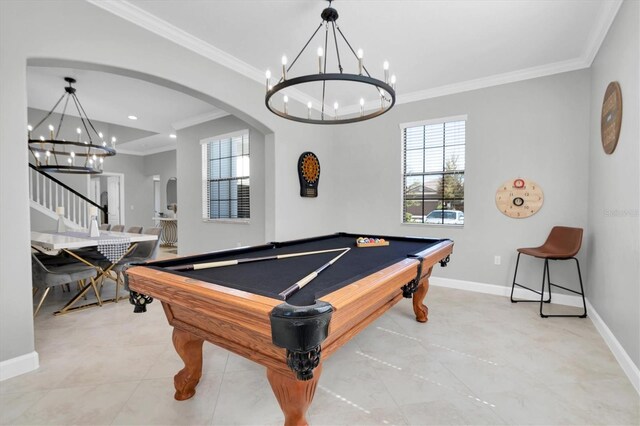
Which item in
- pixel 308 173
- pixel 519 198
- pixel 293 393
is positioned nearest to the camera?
pixel 293 393

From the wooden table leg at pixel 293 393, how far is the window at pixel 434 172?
3.54 meters

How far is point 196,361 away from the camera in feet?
5.85

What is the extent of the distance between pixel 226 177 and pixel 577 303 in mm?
5447

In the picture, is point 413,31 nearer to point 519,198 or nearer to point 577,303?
point 519,198

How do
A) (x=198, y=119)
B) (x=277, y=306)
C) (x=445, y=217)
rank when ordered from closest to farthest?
(x=277, y=306) < (x=445, y=217) < (x=198, y=119)

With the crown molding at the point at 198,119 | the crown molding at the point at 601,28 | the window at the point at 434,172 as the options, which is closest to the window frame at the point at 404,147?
the window at the point at 434,172

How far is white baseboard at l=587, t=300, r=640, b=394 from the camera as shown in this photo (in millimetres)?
1929

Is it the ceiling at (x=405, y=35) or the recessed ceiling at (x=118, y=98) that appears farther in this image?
the recessed ceiling at (x=118, y=98)

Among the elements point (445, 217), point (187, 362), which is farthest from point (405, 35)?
point (187, 362)

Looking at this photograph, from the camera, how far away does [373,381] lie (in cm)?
195

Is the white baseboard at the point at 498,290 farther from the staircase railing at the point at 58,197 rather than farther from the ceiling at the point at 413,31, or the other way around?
the staircase railing at the point at 58,197

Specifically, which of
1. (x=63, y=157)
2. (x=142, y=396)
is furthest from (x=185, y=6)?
(x=63, y=157)

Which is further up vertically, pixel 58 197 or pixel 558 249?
pixel 58 197

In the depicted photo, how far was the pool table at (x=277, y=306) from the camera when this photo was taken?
39.4 inches
